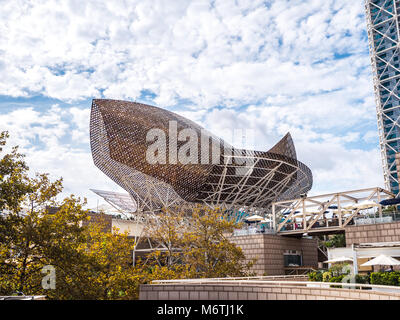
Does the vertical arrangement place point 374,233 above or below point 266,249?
above

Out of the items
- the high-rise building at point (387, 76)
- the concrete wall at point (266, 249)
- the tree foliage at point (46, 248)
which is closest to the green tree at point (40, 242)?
the tree foliage at point (46, 248)

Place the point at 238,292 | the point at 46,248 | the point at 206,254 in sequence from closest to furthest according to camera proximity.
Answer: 1. the point at 238,292
2. the point at 46,248
3. the point at 206,254

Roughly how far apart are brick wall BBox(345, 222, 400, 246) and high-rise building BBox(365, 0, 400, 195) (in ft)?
308

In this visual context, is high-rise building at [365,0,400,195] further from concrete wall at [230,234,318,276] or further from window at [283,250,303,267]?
concrete wall at [230,234,318,276]

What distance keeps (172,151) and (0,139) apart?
3060 centimetres

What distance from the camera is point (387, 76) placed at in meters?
123

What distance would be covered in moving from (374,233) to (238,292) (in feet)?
68.5

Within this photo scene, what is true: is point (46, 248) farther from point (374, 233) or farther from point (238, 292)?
point (374, 233)

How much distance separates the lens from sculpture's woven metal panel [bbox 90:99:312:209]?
1880 inches

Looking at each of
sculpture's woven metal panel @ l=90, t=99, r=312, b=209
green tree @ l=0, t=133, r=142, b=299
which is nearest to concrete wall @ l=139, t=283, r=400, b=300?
green tree @ l=0, t=133, r=142, b=299

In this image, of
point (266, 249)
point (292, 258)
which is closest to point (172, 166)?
point (266, 249)

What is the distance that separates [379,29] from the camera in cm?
12812

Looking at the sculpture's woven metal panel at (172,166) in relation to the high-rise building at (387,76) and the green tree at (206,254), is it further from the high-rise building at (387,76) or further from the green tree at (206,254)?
the high-rise building at (387,76)

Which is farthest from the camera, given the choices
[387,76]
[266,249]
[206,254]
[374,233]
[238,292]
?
[387,76]
